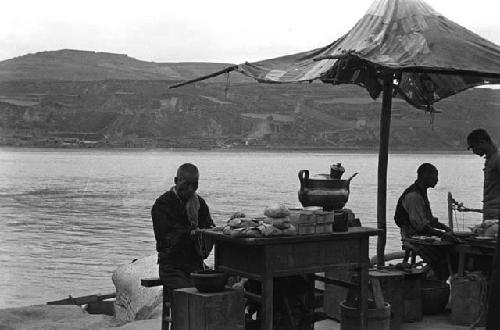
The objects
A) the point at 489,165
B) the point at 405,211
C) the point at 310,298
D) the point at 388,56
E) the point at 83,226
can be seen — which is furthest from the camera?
the point at 83,226

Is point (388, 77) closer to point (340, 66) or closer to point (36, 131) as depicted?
point (340, 66)

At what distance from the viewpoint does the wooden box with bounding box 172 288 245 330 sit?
15.1 ft

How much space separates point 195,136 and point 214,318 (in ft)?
460

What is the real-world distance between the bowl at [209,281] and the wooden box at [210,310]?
42mm

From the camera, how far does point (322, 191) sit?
5305 millimetres

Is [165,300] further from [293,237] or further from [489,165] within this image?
[489,165]

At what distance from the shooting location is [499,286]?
1.99 metres

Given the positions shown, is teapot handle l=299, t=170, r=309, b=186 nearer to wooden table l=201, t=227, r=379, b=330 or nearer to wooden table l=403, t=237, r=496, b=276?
wooden table l=201, t=227, r=379, b=330

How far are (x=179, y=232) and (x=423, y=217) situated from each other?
260cm

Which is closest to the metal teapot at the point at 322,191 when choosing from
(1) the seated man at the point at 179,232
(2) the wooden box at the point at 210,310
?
(1) the seated man at the point at 179,232

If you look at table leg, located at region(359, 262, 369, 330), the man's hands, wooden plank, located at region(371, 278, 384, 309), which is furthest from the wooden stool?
the man's hands

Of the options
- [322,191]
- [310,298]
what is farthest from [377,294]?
[322,191]

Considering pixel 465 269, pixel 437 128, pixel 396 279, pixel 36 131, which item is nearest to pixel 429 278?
pixel 465 269

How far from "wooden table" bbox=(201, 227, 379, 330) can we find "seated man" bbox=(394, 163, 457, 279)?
1633mm
